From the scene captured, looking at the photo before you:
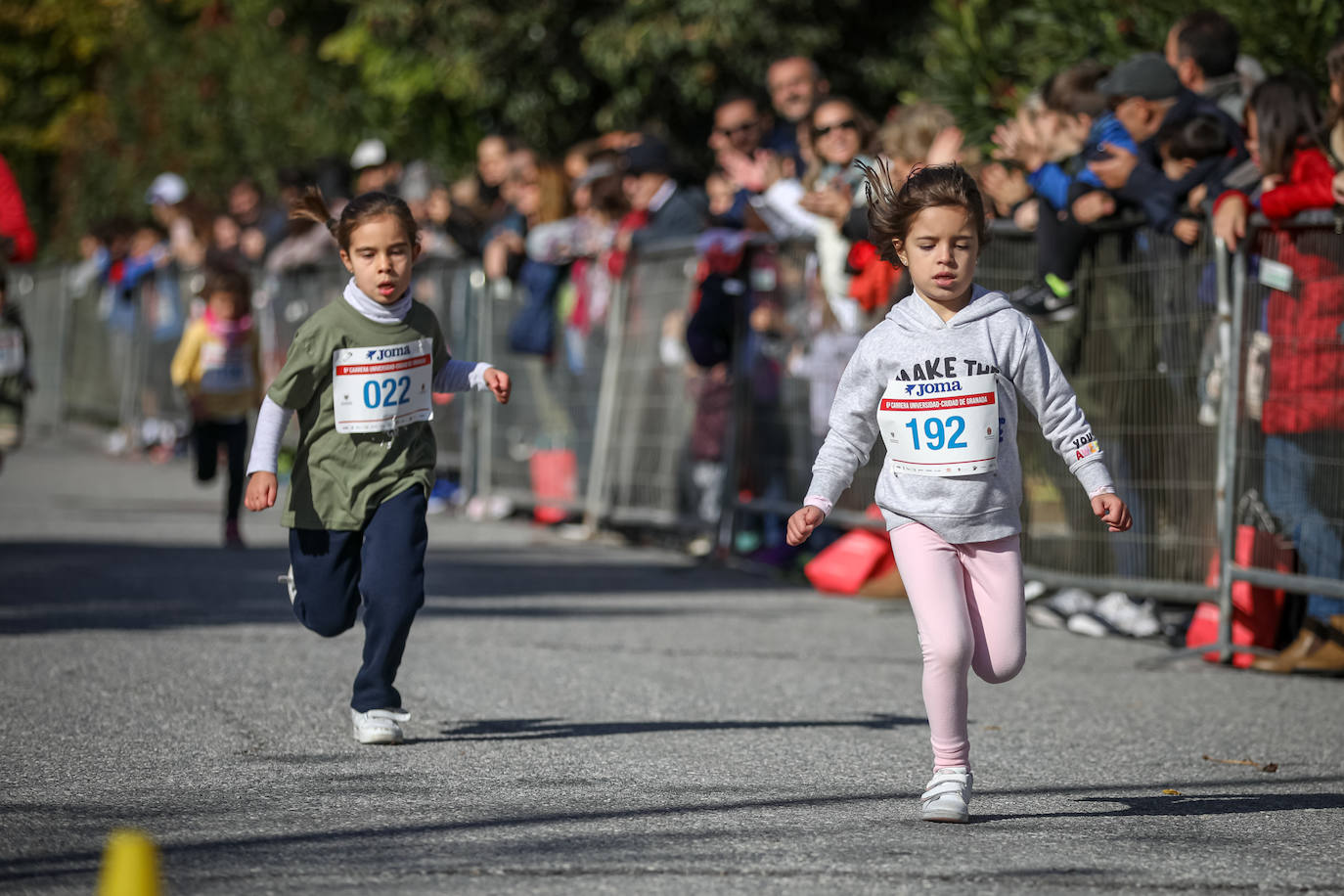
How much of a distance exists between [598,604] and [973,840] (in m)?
5.03

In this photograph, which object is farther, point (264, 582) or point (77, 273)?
point (77, 273)

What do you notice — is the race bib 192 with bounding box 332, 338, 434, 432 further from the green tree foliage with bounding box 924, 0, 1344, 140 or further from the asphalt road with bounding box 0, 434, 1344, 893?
the green tree foliage with bounding box 924, 0, 1344, 140

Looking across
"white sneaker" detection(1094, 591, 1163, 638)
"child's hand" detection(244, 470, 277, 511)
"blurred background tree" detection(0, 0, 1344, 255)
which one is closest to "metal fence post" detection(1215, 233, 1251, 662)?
"white sneaker" detection(1094, 591, 1163, 638)

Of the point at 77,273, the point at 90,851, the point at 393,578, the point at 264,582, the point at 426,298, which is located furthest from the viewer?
the point at 77,273

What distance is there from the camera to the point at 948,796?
514 cm

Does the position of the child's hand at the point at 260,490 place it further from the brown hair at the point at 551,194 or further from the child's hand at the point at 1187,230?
the brown hair at the point at 551,194

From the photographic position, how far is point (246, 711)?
6699mm

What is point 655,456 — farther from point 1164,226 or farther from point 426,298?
point 1164,226

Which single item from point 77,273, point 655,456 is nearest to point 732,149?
point 655,456

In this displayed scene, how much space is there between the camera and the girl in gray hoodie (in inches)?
206

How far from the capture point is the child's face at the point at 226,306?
1277 centimetres

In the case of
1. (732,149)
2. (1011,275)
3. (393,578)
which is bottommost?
(393,578)

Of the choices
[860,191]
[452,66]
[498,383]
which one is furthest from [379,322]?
[452,66]

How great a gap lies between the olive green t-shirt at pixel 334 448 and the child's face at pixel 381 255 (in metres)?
0.12
